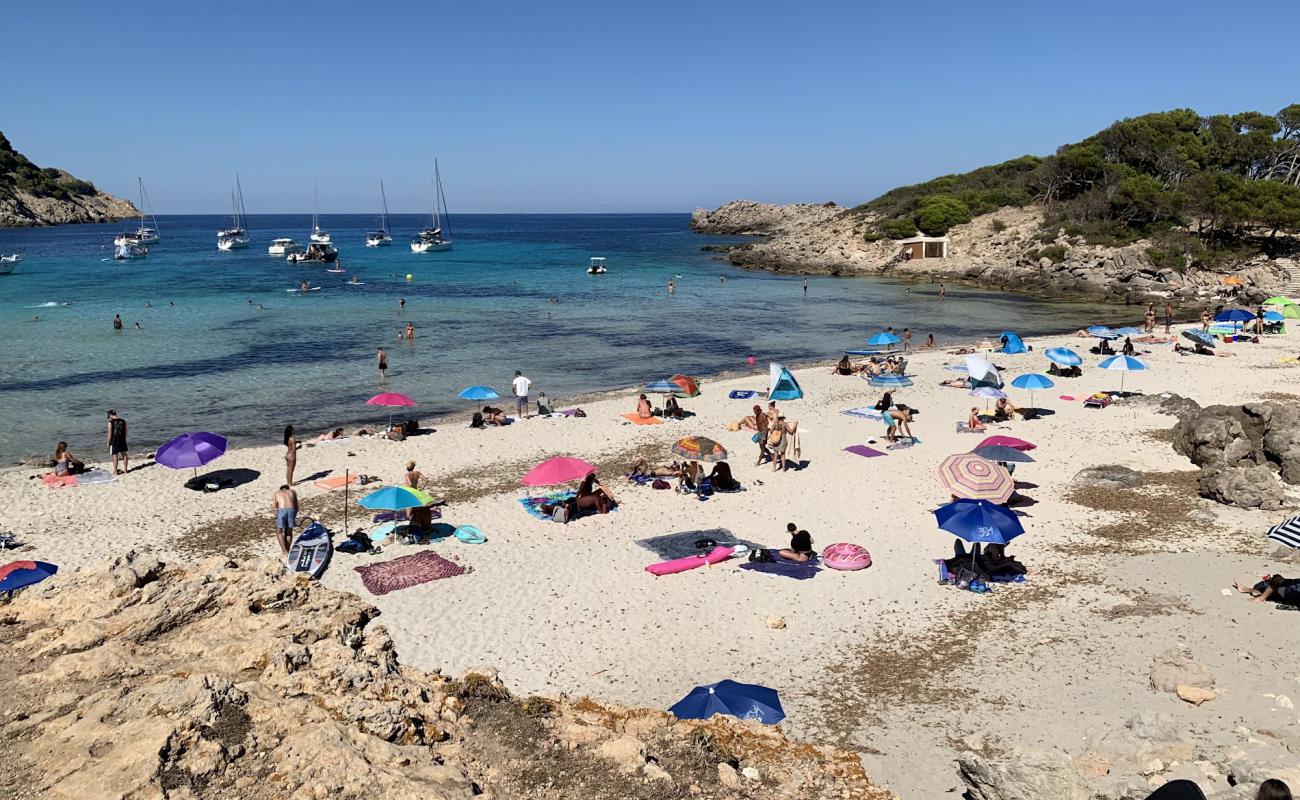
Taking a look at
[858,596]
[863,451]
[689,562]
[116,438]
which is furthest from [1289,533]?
[116,438]

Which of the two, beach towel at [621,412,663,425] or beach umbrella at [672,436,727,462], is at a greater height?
beach umbrella at [672,436,727,462]

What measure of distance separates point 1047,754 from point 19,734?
7.41 meters

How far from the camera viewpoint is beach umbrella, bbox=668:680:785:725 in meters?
9.28

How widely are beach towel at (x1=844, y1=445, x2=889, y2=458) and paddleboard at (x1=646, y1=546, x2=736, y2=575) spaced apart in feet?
25.1

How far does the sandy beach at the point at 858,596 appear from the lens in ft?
31.7

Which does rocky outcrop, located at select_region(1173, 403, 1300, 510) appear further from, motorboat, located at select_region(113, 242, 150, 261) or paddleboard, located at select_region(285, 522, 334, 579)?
motorboat, located at select_region(113, 242, 150, 261)

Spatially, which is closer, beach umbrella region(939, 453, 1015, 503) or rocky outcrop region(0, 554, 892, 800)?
rocky outcrop region(0, 554, 892, 800)

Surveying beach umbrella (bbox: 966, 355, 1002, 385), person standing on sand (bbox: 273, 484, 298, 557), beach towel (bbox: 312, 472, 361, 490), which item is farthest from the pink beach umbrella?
person standing on sand (bbox: 273, 484, 298, 557)

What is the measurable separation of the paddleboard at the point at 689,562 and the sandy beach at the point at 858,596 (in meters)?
0.19

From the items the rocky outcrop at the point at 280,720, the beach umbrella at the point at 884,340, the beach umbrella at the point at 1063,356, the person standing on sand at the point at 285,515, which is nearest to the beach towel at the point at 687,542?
the person standing on sand at the point at 285,515

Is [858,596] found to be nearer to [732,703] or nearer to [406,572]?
[732,703]

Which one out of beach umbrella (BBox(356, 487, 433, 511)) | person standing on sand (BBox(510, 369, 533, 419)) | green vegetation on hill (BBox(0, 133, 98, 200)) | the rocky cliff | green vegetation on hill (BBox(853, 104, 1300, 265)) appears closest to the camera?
beach umbrella (BBox(356, 487, 433, 511))

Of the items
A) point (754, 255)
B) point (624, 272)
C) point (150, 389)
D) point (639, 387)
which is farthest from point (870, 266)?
point (150, 389)

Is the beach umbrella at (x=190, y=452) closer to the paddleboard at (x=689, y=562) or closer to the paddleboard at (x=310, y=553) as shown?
the paddleboard at (x=310, y=553)
